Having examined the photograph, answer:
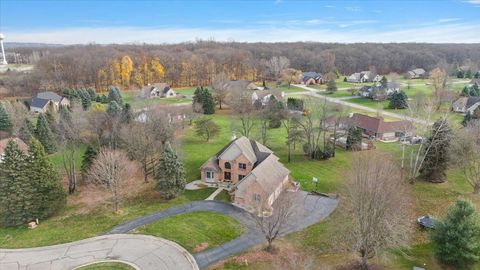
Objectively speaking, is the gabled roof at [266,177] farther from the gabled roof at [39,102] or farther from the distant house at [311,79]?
the distant house at [311,79]

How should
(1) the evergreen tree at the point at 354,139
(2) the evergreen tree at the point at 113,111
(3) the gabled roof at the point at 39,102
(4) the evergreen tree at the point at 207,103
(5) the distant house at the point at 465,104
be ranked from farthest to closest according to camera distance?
(3) the gabled roof at the point at 39,102 → (4) the evergreen tree at the point at 207,103 → (5) the distant house at the point at 465,104 → (2) the evergreen tree at the point at 113,111 → (1) the evergreen tree at the point at 354,139

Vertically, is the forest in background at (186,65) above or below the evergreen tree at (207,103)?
above

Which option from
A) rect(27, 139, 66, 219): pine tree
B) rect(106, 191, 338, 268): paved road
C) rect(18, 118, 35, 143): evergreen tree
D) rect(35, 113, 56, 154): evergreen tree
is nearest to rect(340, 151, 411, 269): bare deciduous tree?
rect(106, 191, 338, 268): paved road

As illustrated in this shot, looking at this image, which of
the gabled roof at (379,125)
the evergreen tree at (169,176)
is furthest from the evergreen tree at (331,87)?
the evergreen tree at (169,176)

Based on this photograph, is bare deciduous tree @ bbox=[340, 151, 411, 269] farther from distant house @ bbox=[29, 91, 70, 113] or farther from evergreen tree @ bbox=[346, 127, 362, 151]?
distant house @ bbox=[29, 91, 70, 113]

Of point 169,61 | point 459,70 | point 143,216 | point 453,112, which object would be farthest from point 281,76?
point 143,216
